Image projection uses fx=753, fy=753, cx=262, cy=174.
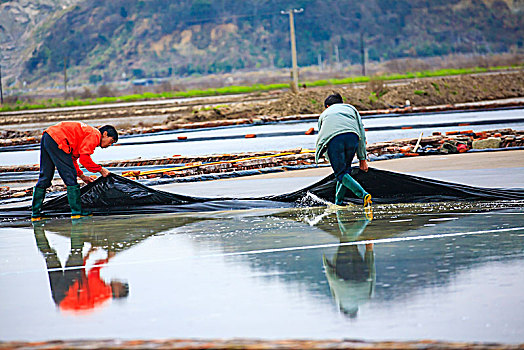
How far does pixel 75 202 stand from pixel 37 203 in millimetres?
505

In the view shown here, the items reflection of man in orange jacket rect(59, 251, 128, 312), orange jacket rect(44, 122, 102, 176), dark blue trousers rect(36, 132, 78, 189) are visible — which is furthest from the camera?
dark blue trousers rect(36, 132, 78, 189)

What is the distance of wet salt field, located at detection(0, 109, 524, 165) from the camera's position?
20609 mm

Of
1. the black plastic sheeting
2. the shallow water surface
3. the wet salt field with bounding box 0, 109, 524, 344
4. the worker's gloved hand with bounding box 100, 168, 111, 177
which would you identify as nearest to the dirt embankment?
the black plastic sheeting

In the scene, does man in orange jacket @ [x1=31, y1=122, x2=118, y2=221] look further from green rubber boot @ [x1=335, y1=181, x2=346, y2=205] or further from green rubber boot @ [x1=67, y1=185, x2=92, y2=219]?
green rubber boot @ [x1=335, y1=181, x2=346, y2=205]

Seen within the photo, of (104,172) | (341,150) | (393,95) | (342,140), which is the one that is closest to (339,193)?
(341,150)

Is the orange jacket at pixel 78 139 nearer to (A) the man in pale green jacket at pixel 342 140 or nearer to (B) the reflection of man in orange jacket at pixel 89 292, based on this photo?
(A) the man in pale green jacket at pixel 342 140

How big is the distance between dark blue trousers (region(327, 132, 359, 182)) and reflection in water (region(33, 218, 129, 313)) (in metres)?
3.09

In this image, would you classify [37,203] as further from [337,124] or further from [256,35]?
[256,35]

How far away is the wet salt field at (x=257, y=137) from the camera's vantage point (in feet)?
67.6

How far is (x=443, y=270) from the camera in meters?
5.63

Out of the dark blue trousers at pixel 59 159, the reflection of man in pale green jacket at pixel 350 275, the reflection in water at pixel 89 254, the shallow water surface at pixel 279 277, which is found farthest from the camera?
the dark blue trousers at pixel 59 159

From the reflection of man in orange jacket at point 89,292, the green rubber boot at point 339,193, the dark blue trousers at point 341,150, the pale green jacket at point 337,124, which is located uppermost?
the pale green jacket at point 337,124

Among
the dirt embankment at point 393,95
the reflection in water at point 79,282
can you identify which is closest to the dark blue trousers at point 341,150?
the reflection in water at point 79,282

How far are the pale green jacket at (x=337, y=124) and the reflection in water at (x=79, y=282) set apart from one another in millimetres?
3093
